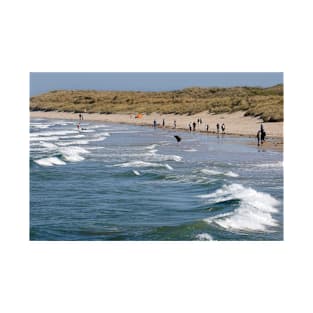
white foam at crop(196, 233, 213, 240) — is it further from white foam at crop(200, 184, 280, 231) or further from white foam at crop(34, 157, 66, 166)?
white foam at crop(34, 157, 66, 166)

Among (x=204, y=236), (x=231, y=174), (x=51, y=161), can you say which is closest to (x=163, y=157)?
(x=51, y=161)

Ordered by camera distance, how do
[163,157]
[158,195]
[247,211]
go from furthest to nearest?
[163,157], [158,195], [247,211]

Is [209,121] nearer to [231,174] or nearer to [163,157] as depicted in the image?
[163,157]

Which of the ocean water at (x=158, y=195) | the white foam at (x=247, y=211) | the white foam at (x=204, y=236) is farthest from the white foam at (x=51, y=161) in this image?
the white foam at (x=204, y=236)

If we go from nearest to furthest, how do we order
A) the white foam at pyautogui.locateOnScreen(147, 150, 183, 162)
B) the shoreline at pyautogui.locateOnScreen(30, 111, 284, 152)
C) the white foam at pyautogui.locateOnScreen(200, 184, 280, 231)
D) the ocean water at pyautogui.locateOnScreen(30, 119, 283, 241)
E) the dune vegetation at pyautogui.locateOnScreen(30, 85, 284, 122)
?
1. the ocean water at pyautogui.locateOnScreen(30, 119, 283, 241)
2. the white foam at pyautogui.locateOnScreen(200, 184, 280, 231)
3. the white foam at pyautogui.locateOnScreen(147, 150, 183, 162)
4. the shoreline at pyautogui.locateOnScreen(30, 111, 284, 152)
5. the dune vegetation at pyautogui.locateOnScreen(30, 85, 284, 122)

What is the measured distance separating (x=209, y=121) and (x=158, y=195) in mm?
21468

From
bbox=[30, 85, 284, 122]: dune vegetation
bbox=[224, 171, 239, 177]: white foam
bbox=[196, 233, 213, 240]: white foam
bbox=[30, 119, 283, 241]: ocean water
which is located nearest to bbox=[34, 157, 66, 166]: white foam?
bbox=[30, 119, 283, 241]: ocean water

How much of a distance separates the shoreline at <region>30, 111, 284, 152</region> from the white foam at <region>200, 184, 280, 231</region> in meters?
6.36

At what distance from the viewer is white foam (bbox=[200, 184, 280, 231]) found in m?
13.8

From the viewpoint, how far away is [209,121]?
37312 mm

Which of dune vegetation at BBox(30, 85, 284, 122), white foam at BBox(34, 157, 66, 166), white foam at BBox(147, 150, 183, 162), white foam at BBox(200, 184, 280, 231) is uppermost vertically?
dune vegetation at BBox(30, 85, 284, 122)
